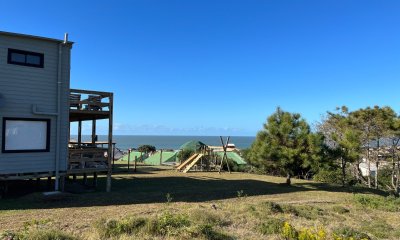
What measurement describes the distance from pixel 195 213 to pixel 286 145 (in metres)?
9.66

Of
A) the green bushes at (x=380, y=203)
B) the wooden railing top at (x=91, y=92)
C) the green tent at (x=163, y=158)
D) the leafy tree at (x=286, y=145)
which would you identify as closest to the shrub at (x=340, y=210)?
the green bushes at (x=380, y=203)

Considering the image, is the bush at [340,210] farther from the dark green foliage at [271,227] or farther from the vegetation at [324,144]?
the vegetation at [324,144]

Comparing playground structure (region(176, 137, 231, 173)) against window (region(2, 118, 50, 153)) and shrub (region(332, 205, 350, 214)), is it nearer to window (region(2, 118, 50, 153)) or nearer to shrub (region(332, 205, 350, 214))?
window (region(2, 118, 50, 153))

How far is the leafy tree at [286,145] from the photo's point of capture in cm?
1727

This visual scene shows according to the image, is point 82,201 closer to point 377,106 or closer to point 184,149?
point 377,106

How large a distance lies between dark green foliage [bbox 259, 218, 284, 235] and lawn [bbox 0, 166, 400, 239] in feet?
0.07

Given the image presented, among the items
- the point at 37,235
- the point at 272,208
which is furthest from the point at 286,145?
the point at 37,235

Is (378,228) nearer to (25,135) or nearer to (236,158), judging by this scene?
(25,135)

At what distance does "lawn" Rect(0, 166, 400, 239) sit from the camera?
7926mm

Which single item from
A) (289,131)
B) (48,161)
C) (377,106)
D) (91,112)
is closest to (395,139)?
(377,106)

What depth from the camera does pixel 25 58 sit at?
13.1 meters

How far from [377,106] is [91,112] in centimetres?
1569

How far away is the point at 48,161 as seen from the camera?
44.7ft

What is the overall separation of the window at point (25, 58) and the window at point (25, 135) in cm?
186
